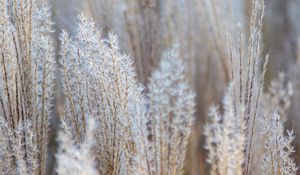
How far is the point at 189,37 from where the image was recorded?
10.3 feet

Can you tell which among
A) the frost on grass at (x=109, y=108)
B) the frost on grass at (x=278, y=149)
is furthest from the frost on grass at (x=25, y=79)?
the frost on grass at (x=278, y=149)

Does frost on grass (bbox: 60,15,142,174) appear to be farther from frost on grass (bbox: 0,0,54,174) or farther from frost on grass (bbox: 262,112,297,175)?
frost on grass (bbox: 262,112,297,175)

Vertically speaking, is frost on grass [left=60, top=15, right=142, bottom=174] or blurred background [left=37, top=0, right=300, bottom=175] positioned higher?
blurred background [left=37, top=0, right=300, bottom=175]

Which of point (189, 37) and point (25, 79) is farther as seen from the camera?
point (189, 37)

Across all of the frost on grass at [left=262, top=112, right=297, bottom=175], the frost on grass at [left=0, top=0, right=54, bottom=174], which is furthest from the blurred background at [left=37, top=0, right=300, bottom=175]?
the frost on grass at [left=262, top=112, right=297, bottom=175]

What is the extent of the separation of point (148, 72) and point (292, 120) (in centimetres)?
118

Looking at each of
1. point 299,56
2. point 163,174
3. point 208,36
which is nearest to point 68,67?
point 163,174

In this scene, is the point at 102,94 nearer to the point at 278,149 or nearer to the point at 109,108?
the point at 109,108

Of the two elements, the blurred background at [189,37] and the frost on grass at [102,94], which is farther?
the blurred background at [189,37]

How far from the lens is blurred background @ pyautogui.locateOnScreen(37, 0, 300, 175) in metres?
2.63

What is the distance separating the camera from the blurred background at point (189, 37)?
2.63 m

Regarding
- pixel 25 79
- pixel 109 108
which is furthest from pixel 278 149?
pixel 25 79

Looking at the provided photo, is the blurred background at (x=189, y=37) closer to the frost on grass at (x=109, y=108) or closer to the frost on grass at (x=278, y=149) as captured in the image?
the frost on grass at (x=109, y=108)

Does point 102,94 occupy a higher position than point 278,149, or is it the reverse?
point 102,94
